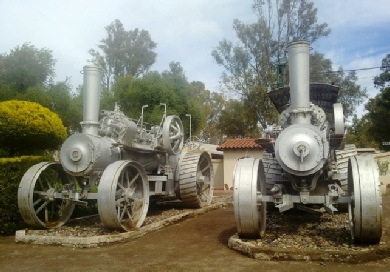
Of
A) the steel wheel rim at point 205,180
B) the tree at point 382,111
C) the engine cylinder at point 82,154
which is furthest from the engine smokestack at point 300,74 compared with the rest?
the tree at point 382,111

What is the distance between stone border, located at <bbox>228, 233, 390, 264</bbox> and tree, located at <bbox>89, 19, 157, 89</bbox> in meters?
27.2

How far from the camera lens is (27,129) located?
368 inches

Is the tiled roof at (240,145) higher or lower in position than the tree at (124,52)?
lower


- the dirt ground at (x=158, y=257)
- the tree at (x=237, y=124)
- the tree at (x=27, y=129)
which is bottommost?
the dirt ground at (x=158, y=257)

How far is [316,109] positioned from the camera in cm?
681

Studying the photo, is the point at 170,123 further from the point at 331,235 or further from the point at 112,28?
the point at 112,28

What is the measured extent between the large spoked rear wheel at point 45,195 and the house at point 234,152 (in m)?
11.8

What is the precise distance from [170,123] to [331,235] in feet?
15.7

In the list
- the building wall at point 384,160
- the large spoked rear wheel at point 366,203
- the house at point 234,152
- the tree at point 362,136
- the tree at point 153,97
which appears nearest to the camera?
the large spoked rear wheel at point 366,203

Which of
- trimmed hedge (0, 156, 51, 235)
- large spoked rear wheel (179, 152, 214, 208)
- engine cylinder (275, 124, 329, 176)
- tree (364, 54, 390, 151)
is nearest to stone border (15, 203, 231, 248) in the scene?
trimmed hedge (0, 156, 51, 235)

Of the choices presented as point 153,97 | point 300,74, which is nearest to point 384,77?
point 153,97

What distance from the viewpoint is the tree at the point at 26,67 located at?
740 inches

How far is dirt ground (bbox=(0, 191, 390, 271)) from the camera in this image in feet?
16.2

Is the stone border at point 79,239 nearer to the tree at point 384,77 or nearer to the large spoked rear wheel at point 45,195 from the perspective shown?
the large spoked rear wheel at point 45,195
